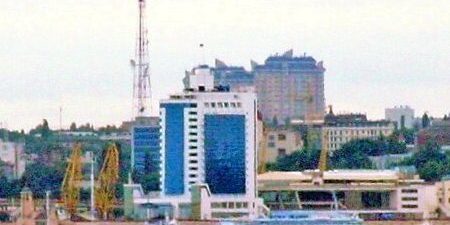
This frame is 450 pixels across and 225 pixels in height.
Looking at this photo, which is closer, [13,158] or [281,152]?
[281,152]

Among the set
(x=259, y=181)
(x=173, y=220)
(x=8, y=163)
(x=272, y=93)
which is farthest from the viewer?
(x=272, y=93)

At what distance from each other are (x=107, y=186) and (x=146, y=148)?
22825mm

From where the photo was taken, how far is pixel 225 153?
6931 centimetres

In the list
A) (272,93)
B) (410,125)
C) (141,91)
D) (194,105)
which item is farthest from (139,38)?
(272,93)

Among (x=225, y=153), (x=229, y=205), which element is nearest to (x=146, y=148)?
(x=225, y=153)

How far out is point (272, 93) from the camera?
437 feet

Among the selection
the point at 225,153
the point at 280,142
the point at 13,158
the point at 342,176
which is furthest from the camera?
the point at 13,158

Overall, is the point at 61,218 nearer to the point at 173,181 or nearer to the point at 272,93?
the point at 173,181

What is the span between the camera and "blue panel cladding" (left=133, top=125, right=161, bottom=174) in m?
92.1

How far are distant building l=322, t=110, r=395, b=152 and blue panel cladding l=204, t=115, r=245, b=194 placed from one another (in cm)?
3398

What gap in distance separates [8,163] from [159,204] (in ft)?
107

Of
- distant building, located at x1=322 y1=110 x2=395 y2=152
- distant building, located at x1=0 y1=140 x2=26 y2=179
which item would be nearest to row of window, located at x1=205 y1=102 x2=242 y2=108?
distant building, located at x1=0 y1=140 x2=26 y2=179

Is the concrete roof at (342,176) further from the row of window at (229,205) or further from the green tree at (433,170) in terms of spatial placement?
the green tree at (433,170)

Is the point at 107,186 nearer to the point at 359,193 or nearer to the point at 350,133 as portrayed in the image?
the point at 359,193
